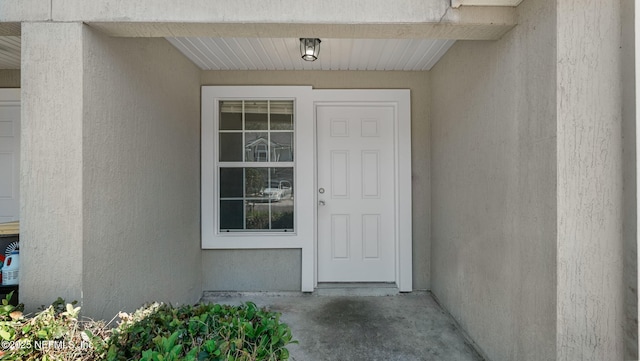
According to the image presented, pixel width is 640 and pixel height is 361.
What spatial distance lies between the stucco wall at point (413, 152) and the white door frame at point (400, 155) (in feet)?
0.24

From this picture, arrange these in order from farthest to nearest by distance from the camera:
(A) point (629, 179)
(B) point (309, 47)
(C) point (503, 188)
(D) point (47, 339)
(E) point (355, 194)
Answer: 1. (E) point (355, 194)
2. (B) point (309, 47)
3. (C) point (503, 188)
4. (A) point (629, 179)
5. (D) point (47, 339)

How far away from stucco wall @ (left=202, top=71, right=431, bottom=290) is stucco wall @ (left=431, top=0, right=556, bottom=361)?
412mm

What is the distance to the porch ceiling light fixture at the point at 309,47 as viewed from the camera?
2.50m

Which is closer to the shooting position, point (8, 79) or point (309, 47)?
point (309, 47)

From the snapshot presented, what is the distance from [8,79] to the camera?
9.15 feet

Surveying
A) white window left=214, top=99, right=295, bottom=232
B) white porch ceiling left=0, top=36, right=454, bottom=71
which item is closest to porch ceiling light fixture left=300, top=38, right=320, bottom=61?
white porch ceiling left=0, top=36, right=454, bottom=71

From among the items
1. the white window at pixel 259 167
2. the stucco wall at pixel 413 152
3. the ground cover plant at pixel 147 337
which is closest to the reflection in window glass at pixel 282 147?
the white window at pixel 259 167

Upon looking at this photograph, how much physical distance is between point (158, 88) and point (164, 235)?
47.0 inches

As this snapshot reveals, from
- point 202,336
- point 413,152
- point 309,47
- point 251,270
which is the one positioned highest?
point 309,47

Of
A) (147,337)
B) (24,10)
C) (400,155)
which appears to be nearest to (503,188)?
(400,155)

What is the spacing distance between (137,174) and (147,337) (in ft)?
4.04

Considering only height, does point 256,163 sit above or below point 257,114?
below

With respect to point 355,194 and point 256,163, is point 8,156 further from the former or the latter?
point 355,194

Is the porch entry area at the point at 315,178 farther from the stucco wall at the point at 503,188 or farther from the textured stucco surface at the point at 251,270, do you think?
the stucco wall at the point at 503,188
